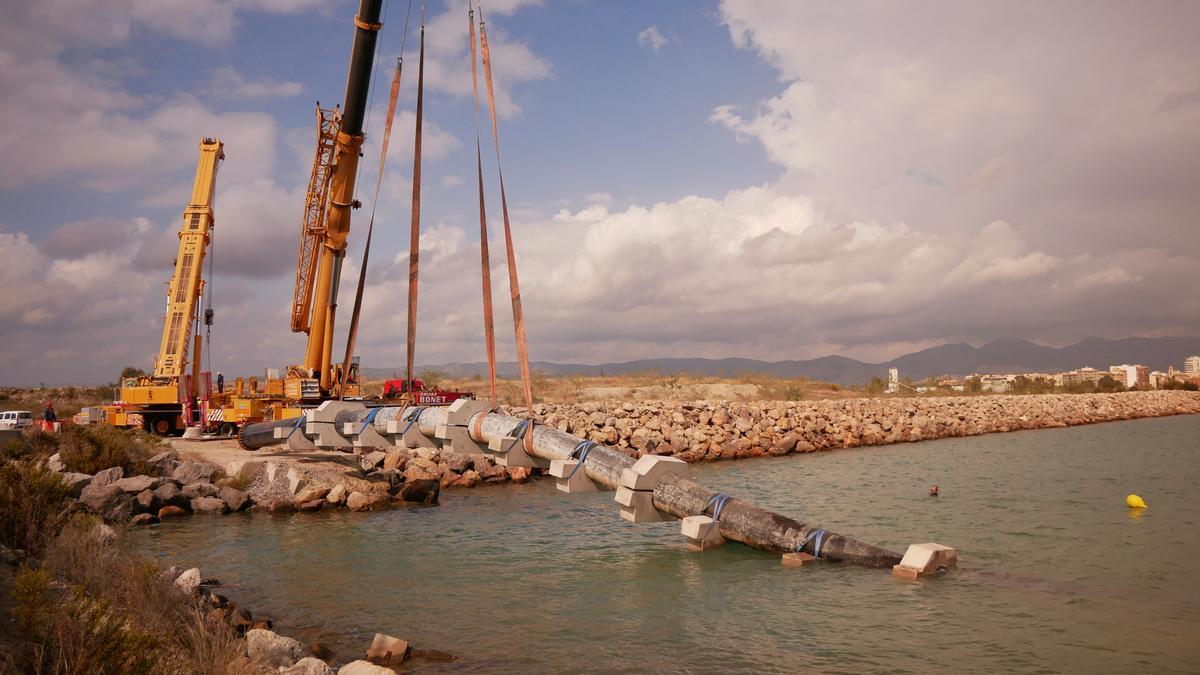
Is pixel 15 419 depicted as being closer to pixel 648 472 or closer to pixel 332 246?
pixel 332 246

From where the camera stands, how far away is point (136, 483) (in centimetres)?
1731

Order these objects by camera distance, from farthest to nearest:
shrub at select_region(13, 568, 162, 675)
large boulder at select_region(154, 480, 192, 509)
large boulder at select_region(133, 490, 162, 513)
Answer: large boulder at select_region(154, 480, 192, 509) < large boulder at select_region(133, 490, 162, 513) < shrub at select_region(13, 568, 162, 675)

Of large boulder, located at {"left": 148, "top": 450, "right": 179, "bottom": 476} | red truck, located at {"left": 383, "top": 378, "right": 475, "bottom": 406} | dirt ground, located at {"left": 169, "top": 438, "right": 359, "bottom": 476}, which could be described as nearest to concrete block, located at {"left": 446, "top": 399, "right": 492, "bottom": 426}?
dirt ground, located at {"left": 169, "top": 438, "right": 359, "bottom": 476}

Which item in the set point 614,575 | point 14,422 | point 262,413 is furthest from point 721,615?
point 14,422

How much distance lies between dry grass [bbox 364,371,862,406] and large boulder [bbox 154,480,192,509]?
27319 mm

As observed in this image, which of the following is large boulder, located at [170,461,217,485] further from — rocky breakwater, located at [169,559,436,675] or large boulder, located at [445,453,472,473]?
rocky breakwater, located at [169,559,436,675]

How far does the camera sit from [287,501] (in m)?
17.7

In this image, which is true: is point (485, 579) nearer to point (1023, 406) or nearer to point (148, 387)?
point (148, 387)

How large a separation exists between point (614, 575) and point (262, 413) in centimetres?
2000

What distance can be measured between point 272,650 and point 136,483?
499 inches

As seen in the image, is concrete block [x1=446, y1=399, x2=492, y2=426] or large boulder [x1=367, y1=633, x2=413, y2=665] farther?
concrete block [x1=446, y1=399, x2=492, y2=426]

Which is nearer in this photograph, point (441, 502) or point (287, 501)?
point (287, 501)

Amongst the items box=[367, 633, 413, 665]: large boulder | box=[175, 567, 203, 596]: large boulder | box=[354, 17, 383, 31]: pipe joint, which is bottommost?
box=[367, 633, 413, 665]: large boulder

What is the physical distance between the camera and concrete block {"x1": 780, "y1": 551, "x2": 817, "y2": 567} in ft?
38.4
